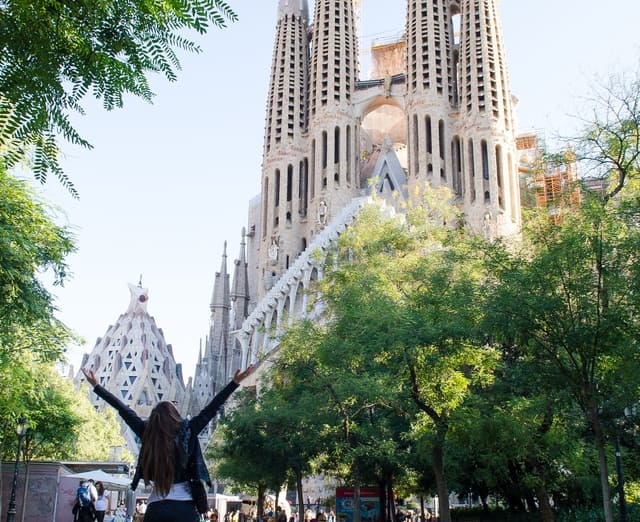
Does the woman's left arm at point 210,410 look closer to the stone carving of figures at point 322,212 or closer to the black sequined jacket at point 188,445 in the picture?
the black sequined jacket at point 188,445

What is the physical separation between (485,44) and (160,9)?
5558cm

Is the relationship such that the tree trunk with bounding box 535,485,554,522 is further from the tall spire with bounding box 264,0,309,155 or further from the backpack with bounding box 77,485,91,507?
the tall spire with bounding box 264,0,309,155

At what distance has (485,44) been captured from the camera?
5706cm

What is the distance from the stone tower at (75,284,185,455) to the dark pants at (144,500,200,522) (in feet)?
230

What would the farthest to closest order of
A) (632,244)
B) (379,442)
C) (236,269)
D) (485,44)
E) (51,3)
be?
(236,269), (485,44), (379,442), (632,244), (51,3)

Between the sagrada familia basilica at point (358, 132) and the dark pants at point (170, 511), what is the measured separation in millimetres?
43652

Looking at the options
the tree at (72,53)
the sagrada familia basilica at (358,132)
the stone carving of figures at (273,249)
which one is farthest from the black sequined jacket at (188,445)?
the stone carving of figures at (273,249)

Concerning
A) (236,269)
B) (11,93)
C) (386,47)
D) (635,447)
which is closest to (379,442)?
(635,447)

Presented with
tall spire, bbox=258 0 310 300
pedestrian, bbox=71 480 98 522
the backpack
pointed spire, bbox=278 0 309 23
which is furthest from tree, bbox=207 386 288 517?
pointed spire, bbox=278 0 309 23

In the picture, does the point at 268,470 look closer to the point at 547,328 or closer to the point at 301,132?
the point at 547,328

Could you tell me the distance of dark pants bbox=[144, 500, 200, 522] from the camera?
3.54 metres

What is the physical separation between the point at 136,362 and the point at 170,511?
7397cm

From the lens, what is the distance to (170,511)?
3.55m

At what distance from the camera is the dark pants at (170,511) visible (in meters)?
3.54
